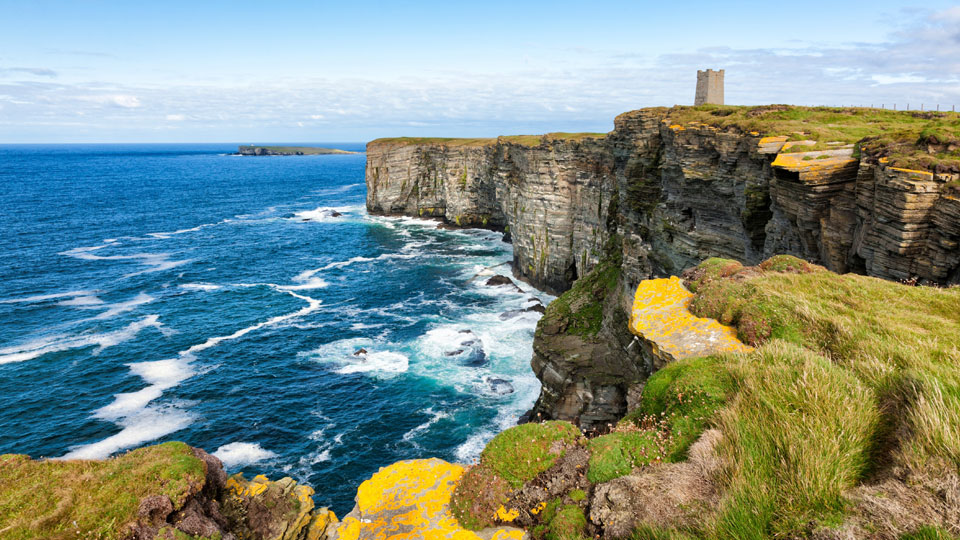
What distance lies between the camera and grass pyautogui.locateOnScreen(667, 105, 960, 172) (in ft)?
66.5

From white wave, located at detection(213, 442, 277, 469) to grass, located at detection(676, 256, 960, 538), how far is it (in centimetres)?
3143

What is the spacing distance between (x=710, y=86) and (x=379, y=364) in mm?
43240

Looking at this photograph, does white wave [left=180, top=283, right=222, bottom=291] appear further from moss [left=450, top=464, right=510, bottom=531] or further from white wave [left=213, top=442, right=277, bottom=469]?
moss [left=450, top=464, right=510, bottom=531]

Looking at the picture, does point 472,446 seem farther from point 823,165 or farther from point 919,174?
point 919,174

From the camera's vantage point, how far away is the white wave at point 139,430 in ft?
108

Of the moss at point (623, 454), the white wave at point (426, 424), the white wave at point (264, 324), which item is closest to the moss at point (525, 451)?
the moss at point (623, 454)

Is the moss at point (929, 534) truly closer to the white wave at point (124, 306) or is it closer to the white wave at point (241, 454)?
the white wave at point (241, 454)

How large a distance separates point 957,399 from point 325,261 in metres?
81.4

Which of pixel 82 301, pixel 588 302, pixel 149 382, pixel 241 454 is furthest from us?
pixel 82 301

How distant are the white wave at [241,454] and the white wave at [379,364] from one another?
1155cm

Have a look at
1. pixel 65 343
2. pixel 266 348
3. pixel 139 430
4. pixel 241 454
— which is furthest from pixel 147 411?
pixel 65 343

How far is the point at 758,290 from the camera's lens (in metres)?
14.7

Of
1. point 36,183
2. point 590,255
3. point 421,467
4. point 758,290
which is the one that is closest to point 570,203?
point 590,255

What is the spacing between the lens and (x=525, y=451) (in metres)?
11.6
